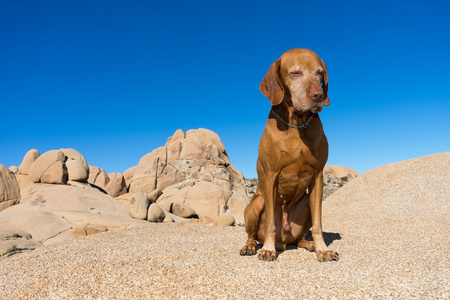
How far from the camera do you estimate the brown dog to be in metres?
4.55

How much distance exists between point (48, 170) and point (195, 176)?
1037cm

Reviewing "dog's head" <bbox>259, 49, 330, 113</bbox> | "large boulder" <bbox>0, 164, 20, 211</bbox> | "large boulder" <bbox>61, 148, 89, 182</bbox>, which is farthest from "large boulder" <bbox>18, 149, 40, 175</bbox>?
"dog's head" <bbox>259, 49, 330, 113</bbox>

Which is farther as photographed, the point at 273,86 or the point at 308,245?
the point at 308,245

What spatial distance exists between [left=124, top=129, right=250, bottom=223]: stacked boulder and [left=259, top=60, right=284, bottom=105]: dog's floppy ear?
56.5ft

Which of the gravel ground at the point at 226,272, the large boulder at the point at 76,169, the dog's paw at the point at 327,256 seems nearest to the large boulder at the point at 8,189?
the large boulder at the point at 76,169

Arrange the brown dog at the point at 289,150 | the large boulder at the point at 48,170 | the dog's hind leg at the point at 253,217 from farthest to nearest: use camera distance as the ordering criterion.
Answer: the large boulder at the point at 48,170 < the dog's hind leg at the point at 253,217 < the brown dog at the point at 289,150

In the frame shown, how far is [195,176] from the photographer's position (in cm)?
2653

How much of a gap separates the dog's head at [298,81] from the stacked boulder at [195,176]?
17329 mm

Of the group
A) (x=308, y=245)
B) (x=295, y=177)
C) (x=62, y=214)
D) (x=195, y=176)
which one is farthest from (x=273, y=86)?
(x=195, y=176)

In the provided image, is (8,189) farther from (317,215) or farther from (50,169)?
(317,215)

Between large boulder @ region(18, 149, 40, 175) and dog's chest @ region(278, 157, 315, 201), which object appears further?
large boulder @ region(18, 149, 40, 175)

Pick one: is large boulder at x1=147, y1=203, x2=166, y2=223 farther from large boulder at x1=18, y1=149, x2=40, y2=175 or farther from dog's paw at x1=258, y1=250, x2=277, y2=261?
large boulder at x1=18, y1=149, x2=40, y2=175

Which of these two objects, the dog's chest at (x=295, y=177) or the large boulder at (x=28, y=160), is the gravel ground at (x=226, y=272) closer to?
the dog's chest at (x=295, y=177)

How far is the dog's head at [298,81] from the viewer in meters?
4.24
